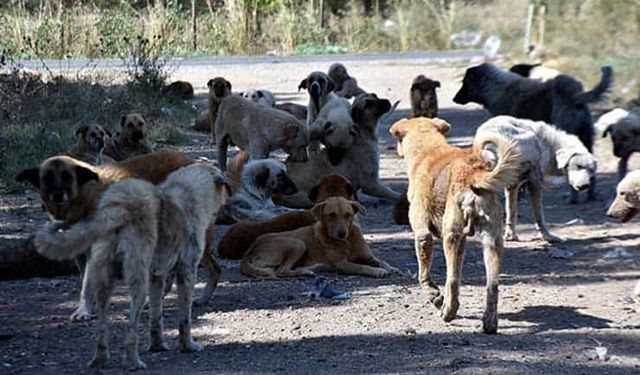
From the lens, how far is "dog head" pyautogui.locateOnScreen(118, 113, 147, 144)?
485 inches

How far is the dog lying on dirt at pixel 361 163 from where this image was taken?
45.3 ft

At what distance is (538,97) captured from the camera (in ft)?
49.1

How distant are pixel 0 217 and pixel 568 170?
5604 mm

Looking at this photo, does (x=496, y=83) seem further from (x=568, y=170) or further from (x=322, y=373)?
(x=322, y=373)

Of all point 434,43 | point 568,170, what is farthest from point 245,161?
point 434,43

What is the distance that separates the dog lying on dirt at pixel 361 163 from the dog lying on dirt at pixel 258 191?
768mm

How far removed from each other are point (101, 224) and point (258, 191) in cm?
563

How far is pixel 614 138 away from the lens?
13.2 m

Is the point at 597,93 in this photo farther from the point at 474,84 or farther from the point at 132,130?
the point at 132,130

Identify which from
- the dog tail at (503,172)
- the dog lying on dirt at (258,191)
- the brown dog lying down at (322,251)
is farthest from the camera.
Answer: the dog lying on dirt at (258,191)

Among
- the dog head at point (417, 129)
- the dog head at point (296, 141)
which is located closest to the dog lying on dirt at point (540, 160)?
the dog head at point (417, 129)

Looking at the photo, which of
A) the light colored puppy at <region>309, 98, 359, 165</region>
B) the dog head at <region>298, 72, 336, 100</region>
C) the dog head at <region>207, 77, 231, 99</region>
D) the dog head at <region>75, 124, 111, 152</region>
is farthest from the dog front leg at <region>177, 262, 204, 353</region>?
the dog head at <region>207, 77, 231, 99</region>

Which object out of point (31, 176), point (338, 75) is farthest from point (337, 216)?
point (338, 75)

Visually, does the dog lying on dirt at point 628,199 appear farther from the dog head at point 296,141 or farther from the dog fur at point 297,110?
the dog fur at point 297,110
